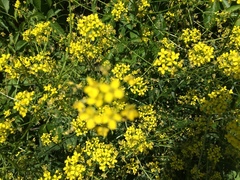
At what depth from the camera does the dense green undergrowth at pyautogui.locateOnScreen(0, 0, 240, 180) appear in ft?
7.45

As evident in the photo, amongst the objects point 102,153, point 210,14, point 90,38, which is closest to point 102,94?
point 102,153

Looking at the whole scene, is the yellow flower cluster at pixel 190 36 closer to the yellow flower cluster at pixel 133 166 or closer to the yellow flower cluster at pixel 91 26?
the yellow flower cluster at pixel 91 26

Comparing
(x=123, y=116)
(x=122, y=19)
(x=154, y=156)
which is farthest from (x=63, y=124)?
(x=123, y=116)

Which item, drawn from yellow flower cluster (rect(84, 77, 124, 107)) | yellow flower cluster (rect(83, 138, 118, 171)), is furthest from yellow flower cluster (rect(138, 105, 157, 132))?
yellow flower cluster (rect(84, 77, 124, 107))

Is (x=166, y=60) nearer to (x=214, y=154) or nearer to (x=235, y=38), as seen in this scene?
(x=235, y=38)

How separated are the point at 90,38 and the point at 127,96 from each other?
0.45m

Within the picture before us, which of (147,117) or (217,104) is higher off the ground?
(147,117)

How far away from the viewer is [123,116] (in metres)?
1.29

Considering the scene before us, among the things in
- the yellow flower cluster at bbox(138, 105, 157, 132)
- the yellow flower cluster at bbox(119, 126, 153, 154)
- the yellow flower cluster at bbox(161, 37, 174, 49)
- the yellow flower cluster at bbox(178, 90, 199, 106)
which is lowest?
the yellow flower cluster at bbox(119, 126, 153, 154)

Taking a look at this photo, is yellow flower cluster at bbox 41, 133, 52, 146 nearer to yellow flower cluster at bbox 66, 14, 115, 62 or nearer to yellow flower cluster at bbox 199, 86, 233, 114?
yellow flower cluster at bbox 66, 14, 115, 62

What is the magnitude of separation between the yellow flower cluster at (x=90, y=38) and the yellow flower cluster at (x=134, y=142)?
1.83ft

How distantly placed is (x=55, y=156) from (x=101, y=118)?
5.12ft

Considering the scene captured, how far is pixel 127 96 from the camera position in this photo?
2.43m

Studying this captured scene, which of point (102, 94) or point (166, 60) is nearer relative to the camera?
point (102, 94)
